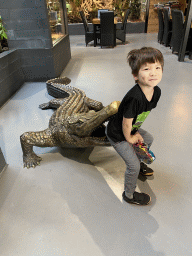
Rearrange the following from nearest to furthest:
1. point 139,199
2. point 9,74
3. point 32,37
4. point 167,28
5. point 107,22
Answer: point 139,199
point 9,74
point 32,37
point 167,28
point 107,22

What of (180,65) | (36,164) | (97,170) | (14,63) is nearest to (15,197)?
(36,164)

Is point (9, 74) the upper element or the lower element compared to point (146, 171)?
upper

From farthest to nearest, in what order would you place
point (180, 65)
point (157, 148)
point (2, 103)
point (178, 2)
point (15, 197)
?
point (178, 2) < point (180, 65) < point (2, 103) < point (157, 148) < point (15, 197)

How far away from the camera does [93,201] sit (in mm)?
1490

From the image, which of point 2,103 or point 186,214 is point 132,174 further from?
point 2,103

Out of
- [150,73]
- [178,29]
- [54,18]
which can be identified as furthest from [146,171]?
[178,29]

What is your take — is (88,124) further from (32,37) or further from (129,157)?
(32,37)

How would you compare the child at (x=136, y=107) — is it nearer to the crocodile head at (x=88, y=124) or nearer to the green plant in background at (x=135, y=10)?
the crocodile head at (x=88, y=124)

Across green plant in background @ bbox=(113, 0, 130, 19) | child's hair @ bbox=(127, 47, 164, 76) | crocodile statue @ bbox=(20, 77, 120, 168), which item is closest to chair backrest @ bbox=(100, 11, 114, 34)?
green plant in background @ bbox=(113, 0, 130, 19)

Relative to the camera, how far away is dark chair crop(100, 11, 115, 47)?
6171 millimetres

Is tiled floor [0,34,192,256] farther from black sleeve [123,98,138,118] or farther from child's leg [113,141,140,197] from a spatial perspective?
black sleeve [123,98,138,118]

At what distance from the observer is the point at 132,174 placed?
1321 millimetres

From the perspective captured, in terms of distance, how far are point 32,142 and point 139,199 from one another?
1.10 m

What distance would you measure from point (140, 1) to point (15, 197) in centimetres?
1126
